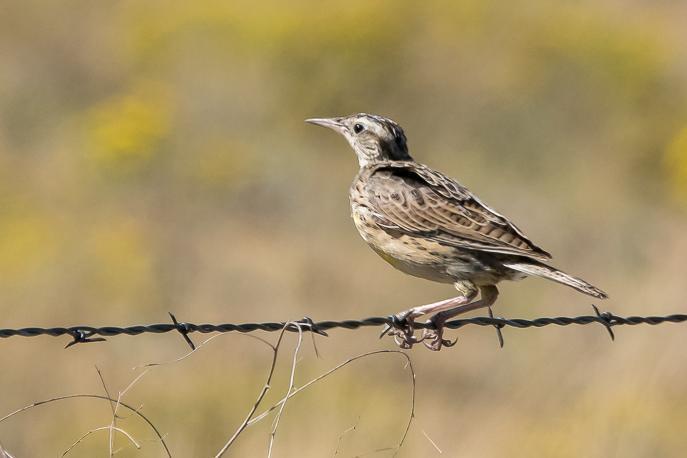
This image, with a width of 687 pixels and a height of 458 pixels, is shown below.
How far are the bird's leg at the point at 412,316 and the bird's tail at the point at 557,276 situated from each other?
385 millimetres

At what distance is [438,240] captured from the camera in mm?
6906

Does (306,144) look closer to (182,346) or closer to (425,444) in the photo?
(182,346)

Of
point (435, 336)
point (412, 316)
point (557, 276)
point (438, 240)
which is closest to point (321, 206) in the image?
point (435, 336)

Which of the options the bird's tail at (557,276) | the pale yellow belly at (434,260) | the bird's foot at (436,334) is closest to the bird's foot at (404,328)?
the bird's foot at (436,334)

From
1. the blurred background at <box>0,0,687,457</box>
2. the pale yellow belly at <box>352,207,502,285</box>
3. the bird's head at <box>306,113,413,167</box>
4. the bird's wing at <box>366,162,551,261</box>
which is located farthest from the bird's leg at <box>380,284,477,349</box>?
the bird's head at <box>306,113,413,167</box>

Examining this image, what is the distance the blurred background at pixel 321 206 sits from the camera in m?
9.56

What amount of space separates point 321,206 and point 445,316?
34.6 feet

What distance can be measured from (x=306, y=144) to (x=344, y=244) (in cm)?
436

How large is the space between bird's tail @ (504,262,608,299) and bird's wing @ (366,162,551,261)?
79 mm

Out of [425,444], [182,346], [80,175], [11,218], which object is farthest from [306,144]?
[425,444]

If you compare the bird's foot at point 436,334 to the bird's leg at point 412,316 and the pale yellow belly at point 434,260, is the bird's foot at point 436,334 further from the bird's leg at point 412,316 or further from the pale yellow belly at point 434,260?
the pale yellow belly at point 434,260

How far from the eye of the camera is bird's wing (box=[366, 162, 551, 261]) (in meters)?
6.72

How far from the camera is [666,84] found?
2288cm

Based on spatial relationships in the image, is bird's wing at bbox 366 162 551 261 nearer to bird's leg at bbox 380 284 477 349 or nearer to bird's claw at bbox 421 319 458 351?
bird's leg at bbox 380 284 477 349
